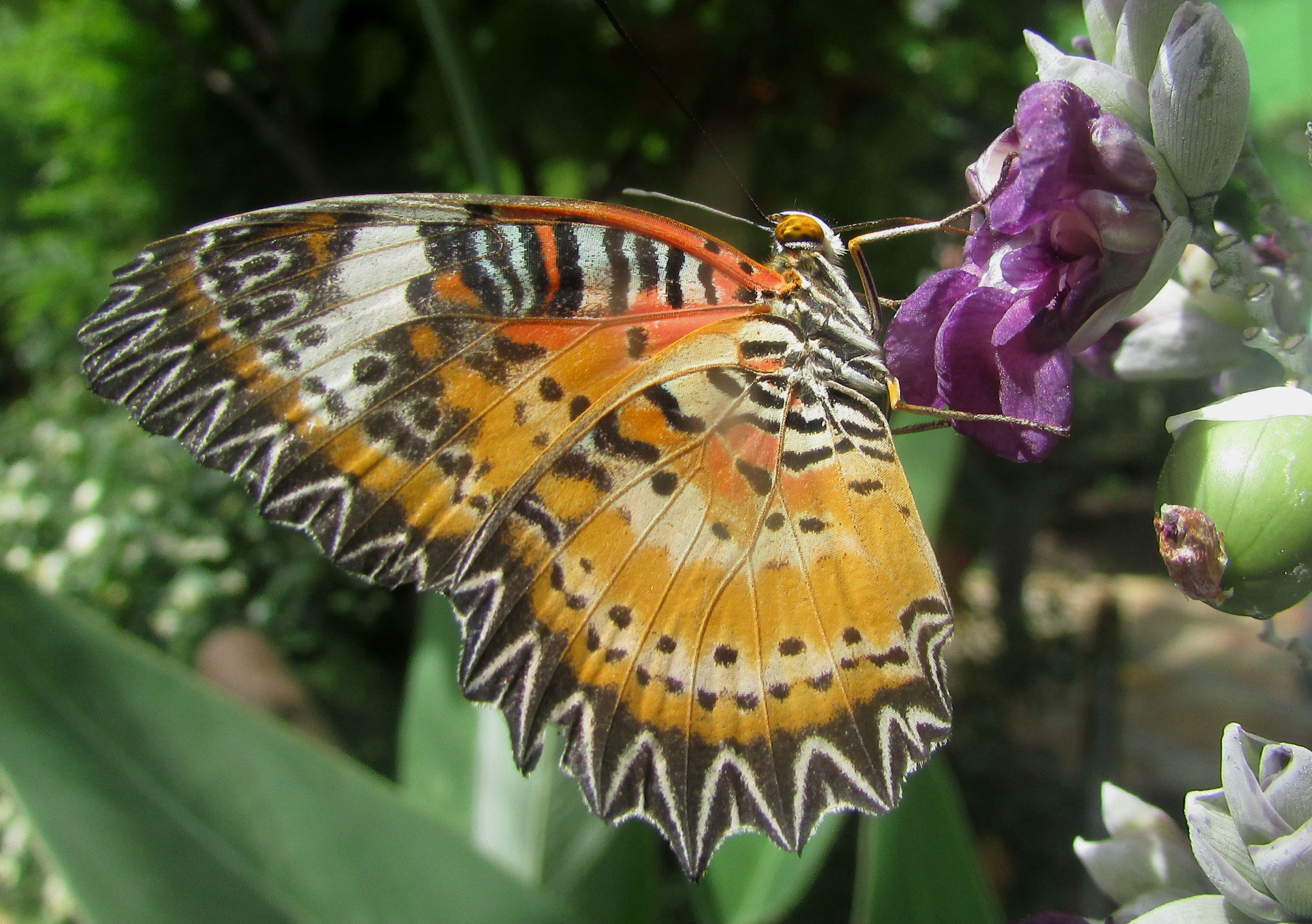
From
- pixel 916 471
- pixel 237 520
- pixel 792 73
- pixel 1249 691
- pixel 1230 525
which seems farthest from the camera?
pixel 1249 691

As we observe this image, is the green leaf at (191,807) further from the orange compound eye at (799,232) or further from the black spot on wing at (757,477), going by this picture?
the orange compound eye at (799,232)

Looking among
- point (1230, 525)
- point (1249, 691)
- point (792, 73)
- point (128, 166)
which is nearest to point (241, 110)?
point (128, 166)

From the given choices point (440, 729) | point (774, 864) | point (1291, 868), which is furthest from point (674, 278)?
point (440, 729)

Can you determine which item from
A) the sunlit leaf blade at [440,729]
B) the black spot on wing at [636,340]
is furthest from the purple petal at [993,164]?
the sunlit leaf blade at [440,729]

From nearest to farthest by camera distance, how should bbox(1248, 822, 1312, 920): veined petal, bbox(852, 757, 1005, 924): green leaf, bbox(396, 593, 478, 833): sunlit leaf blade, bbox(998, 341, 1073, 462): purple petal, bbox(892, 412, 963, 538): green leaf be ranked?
bbox(1248, 822, 1312, 920): veined petal < bbox(998, 341, 1073, 462): purple petal < bbox(852, 757, 1005, 924): green leaf < bbox(892, 412, 963, 538): green leaf < bbox(396, 593, 478, 833): sunlit leaf blade

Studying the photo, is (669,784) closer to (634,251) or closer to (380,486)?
(380,486)

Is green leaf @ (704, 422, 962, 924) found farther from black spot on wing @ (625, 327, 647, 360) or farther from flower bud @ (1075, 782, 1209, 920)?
flower bud @ (1075, 782, 1209, 920)

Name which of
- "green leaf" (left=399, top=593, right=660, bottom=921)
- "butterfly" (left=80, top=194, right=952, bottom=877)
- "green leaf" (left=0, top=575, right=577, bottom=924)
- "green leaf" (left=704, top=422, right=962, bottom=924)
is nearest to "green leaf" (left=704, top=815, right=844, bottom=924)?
"green leaf" (left=704, top=422, right=962, bottom=924)
